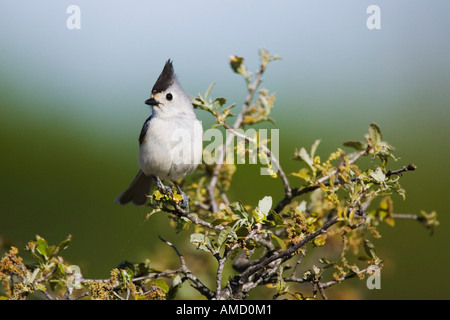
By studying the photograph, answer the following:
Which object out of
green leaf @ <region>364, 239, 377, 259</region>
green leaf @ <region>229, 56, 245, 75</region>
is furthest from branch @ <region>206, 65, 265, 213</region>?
green leaf @ <region>364, 239, 377, 259</region>

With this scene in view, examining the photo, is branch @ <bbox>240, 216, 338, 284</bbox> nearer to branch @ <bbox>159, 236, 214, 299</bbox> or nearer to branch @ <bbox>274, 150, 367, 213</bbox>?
branch @ <bbox>159, 236, 214, 299</bbox>

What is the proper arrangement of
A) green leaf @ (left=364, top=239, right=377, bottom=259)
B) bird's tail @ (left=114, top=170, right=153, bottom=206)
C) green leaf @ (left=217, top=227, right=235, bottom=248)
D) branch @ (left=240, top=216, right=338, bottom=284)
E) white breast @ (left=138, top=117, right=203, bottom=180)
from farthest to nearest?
bird's tail @ (left=114, top=170, right=153, bottom=206), white breast @ (left=138, top=117, right=203, bottom=180), green leaf @ (left=364, top=239, right=377, bottom=259), green leaf @ (left=217, top=227, right=235, bottom=248), branch @ (left=240, top=216, right=338, bottom=284)

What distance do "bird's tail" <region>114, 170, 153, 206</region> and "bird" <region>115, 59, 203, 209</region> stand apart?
331mm

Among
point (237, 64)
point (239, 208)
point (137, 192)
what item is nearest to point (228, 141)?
point (237, 64)

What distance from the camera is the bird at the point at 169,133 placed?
11.0ft

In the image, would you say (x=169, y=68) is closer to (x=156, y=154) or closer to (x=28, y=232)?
(x=156, y=154)

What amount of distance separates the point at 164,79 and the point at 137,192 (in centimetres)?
91

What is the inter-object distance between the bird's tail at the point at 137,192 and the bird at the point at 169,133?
0.33 m

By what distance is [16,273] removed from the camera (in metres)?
2.19

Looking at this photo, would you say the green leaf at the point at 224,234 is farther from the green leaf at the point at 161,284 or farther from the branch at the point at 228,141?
the branch at the point at 228,141

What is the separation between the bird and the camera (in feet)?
11.0

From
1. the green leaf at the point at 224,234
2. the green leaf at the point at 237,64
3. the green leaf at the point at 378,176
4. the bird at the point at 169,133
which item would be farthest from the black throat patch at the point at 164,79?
the green leaf at the point at 378,176

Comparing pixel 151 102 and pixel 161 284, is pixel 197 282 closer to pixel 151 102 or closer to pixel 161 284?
pixel 161 284

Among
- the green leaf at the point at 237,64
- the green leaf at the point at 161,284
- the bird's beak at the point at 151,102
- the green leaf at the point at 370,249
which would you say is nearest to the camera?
the green leaf at the point at 370,249
